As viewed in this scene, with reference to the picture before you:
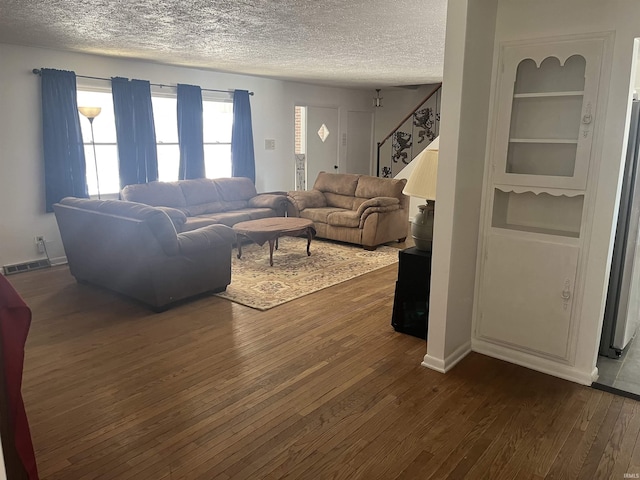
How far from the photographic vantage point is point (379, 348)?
340cm

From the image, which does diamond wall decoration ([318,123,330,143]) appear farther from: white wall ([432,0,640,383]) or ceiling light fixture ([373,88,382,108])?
white wall ([432,0,640,383])

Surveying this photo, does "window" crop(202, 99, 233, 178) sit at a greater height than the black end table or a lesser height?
greater

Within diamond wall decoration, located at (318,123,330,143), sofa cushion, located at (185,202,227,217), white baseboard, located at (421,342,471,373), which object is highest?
diamond wall decoration, located at (318,123,330,143)

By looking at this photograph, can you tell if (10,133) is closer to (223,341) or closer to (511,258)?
Result: (223,341)

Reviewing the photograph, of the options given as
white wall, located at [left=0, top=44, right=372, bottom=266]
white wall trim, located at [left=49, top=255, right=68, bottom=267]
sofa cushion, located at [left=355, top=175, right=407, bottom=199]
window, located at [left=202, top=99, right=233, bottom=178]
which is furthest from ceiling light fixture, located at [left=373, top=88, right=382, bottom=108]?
white wall trim, located at [left=49, top=255, right=68, bottom=267]

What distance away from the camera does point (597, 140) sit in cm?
269

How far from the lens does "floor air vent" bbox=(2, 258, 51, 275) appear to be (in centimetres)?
515

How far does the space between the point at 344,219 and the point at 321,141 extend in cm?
307

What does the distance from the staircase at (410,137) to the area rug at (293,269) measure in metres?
2.98

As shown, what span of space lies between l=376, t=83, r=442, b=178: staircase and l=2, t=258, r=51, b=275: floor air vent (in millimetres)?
5650

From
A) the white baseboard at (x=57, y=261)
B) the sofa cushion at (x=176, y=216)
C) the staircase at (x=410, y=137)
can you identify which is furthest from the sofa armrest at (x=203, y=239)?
the staircase at (x=410, y=137)

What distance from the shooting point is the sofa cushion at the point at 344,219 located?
6.36 metres

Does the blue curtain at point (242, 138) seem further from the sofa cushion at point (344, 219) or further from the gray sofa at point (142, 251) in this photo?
the gray sofa at point (142, 251)

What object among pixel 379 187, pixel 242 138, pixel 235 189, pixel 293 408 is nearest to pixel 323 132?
pixel 242 138
